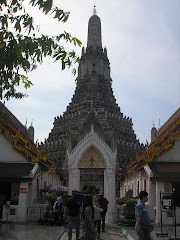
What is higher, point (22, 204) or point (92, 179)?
point (92, 179)

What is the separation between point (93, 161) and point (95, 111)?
4124cm

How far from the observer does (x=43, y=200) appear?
22281 mm

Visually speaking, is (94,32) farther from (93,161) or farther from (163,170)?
(163,170)

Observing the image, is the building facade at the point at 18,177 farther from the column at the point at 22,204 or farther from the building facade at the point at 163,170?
the building facade at the point at 163,170

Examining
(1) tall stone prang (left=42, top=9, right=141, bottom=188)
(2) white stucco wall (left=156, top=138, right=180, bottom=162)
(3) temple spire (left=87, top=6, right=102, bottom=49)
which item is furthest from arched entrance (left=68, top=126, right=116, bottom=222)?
(3) temple spire (left=87, top=6, right=102, bottom=49)

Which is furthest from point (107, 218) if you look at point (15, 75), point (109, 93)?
point (109, 93)

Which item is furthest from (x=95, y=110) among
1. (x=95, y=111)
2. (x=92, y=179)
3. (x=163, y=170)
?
(x=163, y=170)

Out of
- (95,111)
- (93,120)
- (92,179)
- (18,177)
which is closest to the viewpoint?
(18,177)

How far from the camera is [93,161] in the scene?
20.4 m

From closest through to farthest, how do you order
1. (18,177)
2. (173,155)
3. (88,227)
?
(88,227) < (18,177) < (173,155)

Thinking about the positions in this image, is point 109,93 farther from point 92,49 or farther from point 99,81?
point 92,49

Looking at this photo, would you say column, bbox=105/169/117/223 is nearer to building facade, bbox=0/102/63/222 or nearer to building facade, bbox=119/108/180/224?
building facade, bbox=119/108/180/224

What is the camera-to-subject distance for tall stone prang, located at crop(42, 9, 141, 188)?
186 ft

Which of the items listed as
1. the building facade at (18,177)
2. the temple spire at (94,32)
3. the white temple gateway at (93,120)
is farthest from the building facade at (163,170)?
the temple spire at (94,32)
